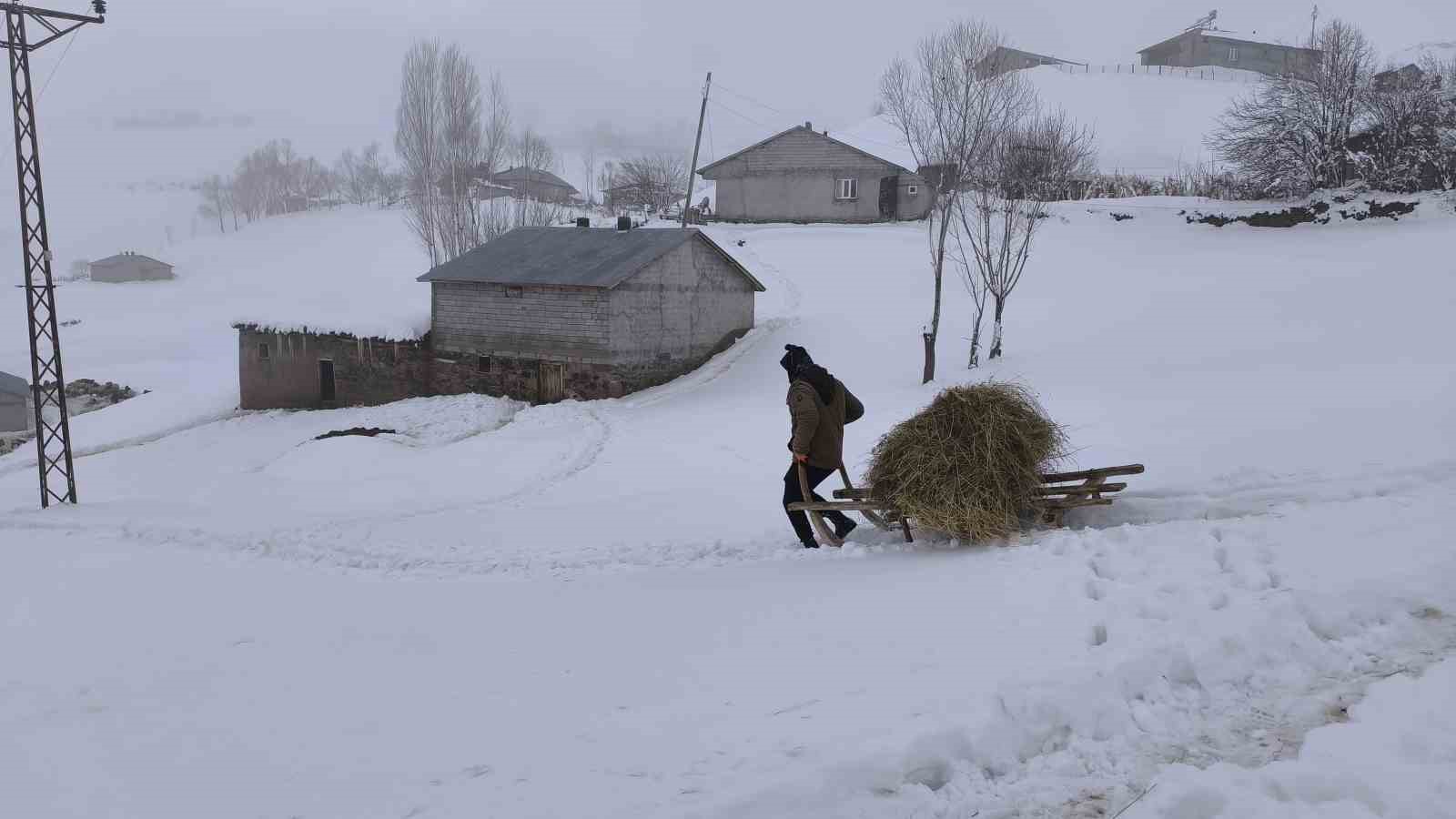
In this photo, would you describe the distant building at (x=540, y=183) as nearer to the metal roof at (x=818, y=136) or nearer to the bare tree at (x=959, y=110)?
the metal roof at (x=818, y=136)

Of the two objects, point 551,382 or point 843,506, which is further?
point 551,382

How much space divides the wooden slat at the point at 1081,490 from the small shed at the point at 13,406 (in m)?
46.0

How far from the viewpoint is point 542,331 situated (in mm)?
25406

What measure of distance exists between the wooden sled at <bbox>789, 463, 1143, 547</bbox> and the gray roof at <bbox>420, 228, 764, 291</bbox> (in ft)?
53.6

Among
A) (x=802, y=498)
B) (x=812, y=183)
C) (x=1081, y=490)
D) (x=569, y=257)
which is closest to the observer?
(x=1081, y=490)

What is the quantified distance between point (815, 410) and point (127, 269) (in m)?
85.0

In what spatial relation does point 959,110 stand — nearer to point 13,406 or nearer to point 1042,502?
point 1042,502

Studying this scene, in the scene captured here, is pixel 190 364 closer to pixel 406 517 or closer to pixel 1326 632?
pixel 406 517

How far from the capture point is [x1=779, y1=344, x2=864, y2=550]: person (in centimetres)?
824

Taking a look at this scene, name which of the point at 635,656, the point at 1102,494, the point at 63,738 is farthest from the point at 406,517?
the point at 1102,494

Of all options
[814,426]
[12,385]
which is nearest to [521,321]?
[814,426]

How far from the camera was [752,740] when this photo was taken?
15.0ft

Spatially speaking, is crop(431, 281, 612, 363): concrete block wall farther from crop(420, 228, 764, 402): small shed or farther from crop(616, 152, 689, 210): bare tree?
crop(616, 152, 689, 210): bare tree

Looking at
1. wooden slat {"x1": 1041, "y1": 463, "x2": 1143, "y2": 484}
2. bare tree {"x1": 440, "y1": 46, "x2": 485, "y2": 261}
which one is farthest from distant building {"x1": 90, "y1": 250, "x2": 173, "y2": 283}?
wooden slat {"x1": 1041, "y1": 463, "x2": 1143, "y2": 484}
